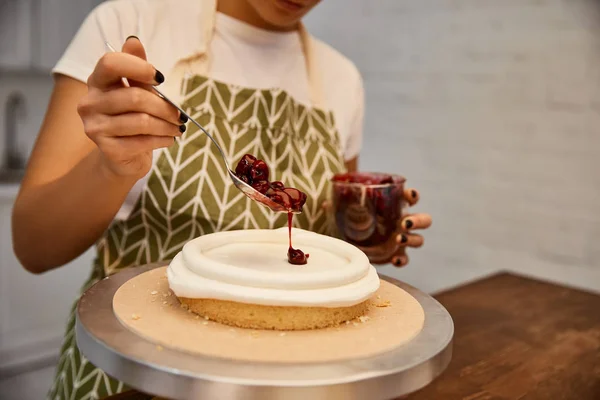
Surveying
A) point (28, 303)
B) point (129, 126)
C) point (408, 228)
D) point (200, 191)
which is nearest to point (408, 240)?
point (408, 228)

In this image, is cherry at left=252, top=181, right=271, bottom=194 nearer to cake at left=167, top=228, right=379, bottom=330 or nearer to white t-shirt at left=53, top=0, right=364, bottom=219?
cake at left=167, top=228, right=379, bottom=330

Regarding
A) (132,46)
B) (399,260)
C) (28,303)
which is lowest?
(28,303)

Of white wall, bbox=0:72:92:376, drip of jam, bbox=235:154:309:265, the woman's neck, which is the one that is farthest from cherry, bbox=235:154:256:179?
white wall, bbox=0:72:92:376

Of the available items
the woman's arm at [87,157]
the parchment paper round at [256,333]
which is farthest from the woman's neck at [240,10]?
the parchment paper round at [256,333]

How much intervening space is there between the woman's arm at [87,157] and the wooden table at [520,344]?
1.07 ft

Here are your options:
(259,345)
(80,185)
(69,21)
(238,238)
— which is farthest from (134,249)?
(69,21)

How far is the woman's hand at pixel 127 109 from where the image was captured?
66cm

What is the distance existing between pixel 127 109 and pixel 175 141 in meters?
0.48

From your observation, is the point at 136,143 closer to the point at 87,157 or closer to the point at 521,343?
the point at 87,157

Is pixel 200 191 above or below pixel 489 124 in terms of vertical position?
below

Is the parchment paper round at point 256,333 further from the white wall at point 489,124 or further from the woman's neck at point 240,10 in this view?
the white wall at point 489,124

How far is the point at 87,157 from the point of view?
0.89m

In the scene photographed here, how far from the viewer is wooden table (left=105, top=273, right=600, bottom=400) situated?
0.90 metres

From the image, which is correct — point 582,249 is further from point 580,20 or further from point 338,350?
point 338,350
